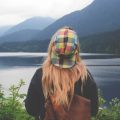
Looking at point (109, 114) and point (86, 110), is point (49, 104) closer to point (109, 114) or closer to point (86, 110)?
point (86, 110)

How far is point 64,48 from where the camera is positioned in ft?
12.3

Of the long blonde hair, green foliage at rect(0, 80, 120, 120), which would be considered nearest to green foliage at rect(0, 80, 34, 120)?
green foliage at rect(0, 80, 120, 120)

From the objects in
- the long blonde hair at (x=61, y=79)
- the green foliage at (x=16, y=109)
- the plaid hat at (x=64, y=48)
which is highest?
the plaid hat at (x=64, y=48)

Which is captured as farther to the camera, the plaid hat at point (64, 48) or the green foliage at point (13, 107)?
the green foliage at point (13, 107)

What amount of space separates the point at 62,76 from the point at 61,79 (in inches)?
1.2

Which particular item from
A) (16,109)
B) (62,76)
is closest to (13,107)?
(16,109)

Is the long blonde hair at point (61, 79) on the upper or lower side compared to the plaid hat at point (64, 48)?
lower

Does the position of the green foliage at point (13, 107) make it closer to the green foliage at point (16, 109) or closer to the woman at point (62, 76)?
the green foliage at point (16, 109)

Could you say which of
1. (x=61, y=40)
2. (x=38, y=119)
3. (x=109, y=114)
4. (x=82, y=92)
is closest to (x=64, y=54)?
(x=61, y=40)

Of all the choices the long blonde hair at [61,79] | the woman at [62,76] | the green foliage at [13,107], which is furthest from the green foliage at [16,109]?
the long blonde hair at [61,79]

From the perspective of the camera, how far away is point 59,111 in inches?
148

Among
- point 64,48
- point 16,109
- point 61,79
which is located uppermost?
point 64,48

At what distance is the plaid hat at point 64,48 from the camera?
3768 millimetres

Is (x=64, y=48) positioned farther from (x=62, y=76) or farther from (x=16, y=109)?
(x=16, y=109)
